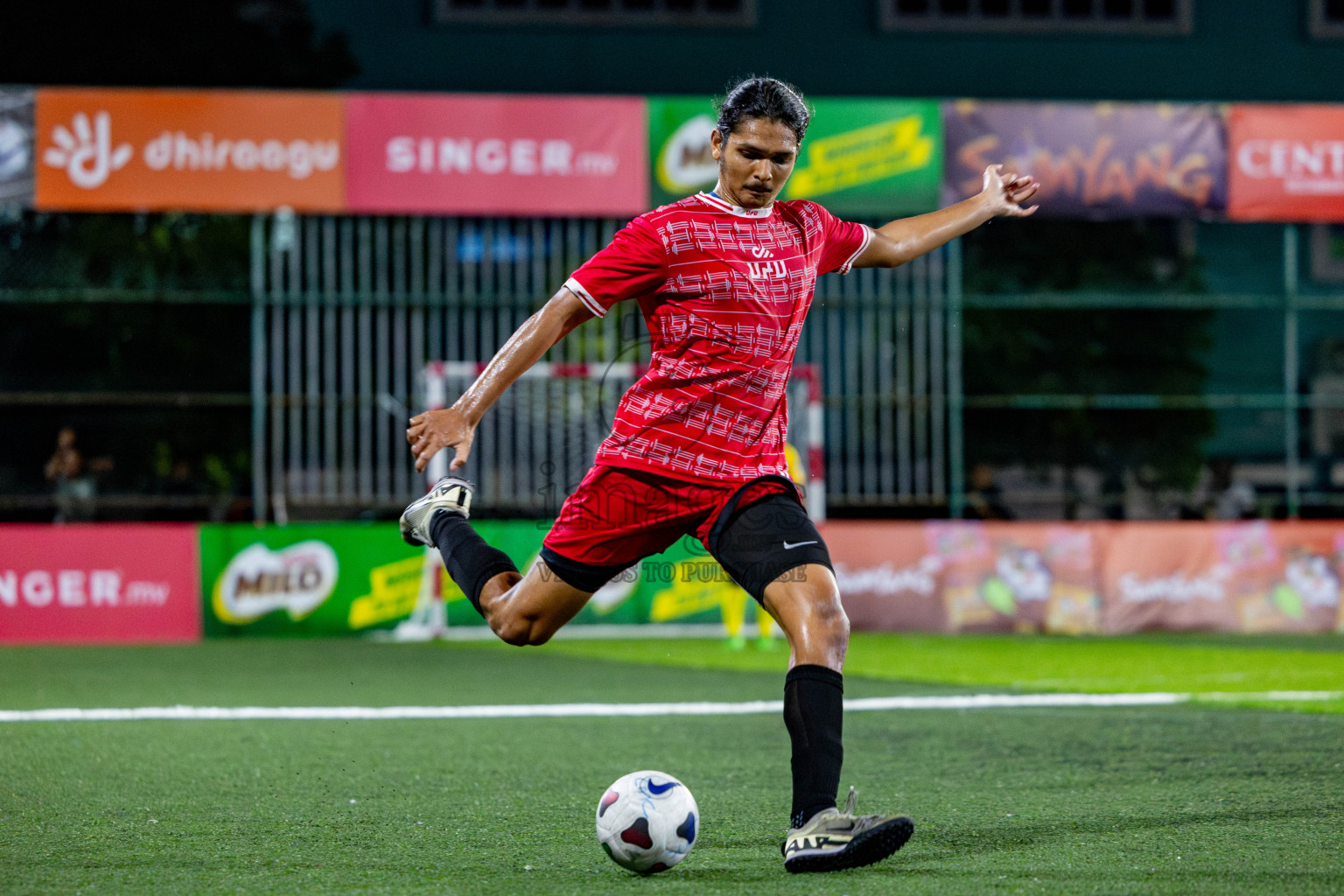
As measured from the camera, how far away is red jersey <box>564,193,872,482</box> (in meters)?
4.75

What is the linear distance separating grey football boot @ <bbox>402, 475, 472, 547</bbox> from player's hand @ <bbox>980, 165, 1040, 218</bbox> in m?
1.98

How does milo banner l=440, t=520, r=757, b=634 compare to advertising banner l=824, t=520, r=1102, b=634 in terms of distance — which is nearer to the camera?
milo banner l=440, t=520, r=757, b=634

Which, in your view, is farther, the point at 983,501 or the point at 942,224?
the point at 983,501

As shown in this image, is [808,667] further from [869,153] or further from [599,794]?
[869,153]

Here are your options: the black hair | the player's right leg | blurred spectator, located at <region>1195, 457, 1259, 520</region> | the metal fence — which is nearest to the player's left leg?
the player's right leg

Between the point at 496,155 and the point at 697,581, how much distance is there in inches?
164

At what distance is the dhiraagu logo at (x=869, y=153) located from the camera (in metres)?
15.1

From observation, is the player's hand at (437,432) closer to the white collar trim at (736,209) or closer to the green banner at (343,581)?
the white collar trim at (736,209)

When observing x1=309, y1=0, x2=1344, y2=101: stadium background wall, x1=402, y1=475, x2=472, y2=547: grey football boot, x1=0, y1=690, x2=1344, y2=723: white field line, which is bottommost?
x1=0, y1=690, x2=1344, y2=723: white field line

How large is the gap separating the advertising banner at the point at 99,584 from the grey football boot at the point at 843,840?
11149 millimetres

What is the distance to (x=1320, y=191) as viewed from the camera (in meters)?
15.8

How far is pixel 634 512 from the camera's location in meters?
4.86

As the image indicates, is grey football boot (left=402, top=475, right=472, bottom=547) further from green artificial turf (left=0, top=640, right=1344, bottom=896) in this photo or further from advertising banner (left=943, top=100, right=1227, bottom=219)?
advertising banner (left=943, top=100, right=1227, bottom=219)

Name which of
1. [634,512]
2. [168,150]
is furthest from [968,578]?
[634,512]
